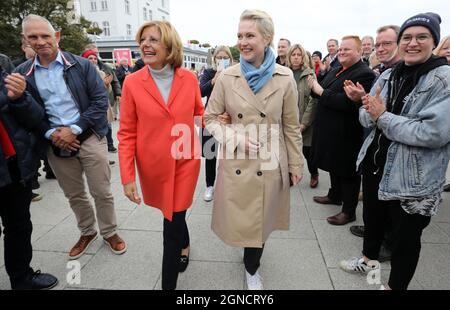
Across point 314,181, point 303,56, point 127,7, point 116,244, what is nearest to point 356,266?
point 314,181

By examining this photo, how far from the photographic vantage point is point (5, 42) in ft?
51.6

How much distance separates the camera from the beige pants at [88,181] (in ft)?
8.98

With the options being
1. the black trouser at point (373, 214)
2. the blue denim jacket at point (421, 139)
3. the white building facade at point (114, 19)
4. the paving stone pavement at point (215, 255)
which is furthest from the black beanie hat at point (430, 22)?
the white building facade at point (114, 19)

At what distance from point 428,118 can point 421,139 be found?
14 centimetres

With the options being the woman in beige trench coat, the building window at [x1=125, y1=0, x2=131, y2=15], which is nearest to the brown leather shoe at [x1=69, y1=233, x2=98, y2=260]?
the woman in beige trench coat

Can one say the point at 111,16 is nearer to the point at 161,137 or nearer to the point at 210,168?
the point at 210,168

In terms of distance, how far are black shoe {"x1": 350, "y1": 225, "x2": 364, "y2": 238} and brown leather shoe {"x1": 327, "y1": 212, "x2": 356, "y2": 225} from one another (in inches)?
6.3

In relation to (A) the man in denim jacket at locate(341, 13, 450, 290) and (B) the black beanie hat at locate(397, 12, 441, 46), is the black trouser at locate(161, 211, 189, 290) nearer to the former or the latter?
(A) the man in denim jacket at locate(341, 13, 450, 290)

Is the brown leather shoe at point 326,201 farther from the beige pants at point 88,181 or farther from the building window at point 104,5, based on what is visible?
the building window at point 104,5

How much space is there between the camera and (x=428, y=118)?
1.82 metres

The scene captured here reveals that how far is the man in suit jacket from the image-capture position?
10.4 ft

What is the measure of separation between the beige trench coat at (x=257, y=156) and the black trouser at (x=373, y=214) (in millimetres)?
664
